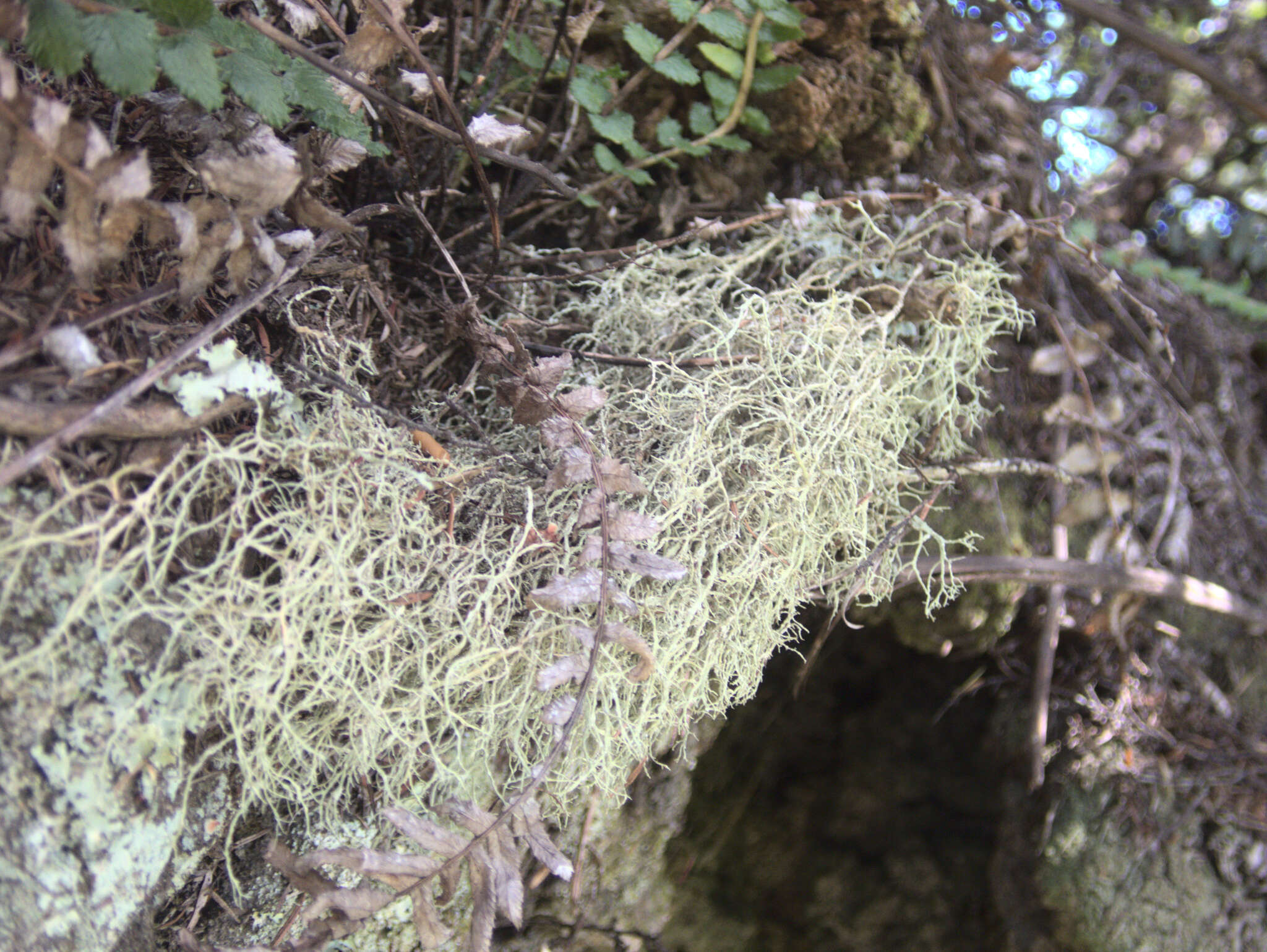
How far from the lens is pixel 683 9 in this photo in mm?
1308

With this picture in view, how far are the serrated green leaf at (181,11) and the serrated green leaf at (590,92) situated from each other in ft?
1.87

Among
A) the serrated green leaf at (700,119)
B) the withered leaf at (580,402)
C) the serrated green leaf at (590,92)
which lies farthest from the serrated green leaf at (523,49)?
the withered leaf at (580,402)

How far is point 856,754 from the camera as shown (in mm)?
1959

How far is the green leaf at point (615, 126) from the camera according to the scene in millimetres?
1321

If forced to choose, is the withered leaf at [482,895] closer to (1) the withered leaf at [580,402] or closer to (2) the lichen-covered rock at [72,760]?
(2) the lichen-covered rock at [72,760]

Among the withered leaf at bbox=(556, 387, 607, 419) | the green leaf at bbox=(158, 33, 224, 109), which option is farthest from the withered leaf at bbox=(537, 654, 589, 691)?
the green leaf at bbox=(158, 33, 224, 109)

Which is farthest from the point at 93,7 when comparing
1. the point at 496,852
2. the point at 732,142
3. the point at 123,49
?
the point at 496,852

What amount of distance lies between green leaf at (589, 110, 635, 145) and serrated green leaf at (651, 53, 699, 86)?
0.10 metres

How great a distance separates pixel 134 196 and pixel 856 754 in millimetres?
1903

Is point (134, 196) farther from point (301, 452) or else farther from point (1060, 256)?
point (1060, 256)

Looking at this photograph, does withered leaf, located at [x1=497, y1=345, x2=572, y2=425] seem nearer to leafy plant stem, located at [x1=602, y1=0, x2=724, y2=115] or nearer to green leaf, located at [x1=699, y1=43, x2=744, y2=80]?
leafy plant stem, located at [x1=602, y1=0, x2=724, y2=115]

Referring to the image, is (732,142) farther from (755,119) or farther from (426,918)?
(426,918)

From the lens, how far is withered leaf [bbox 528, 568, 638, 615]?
3.23 ft

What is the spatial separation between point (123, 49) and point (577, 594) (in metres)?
0.79
